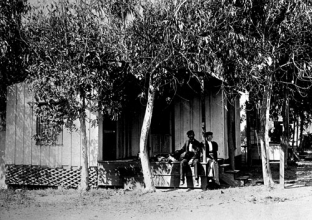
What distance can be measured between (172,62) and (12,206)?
5.00m

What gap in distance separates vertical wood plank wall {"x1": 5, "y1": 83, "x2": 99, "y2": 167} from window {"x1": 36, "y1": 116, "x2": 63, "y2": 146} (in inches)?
5.1

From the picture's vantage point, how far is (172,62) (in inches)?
383

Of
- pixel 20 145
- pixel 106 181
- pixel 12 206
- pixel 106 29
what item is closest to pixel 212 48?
pixel 106 29

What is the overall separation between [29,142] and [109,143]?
2.46m

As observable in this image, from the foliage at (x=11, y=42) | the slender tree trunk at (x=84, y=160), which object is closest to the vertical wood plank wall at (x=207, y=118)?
the slender tree trunk at (x=84, y=160)

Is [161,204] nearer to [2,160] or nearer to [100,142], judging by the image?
[100,142]

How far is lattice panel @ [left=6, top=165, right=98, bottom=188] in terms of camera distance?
11545 millimetres

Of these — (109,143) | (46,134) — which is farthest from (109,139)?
(46,134)

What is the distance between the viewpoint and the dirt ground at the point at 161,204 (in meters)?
7.75

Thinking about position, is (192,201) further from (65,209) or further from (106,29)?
(106,29)

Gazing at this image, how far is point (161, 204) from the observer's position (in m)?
8.89

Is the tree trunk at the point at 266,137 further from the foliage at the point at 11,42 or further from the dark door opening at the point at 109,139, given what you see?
the foliage at the point at 11,42

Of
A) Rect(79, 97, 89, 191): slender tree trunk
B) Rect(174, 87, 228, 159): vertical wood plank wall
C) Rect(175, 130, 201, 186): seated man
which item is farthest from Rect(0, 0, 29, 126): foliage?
Rect(174, 87, 228, 159): vertical wood plank wall

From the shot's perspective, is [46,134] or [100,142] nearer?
[46,134]
